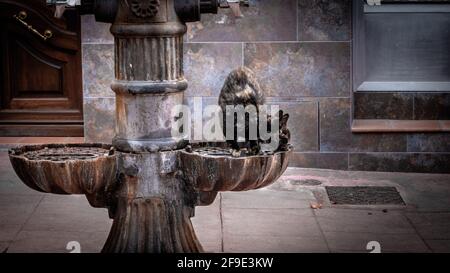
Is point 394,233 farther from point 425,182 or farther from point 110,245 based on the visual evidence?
point 110,245

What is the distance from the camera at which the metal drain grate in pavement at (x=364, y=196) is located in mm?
7633

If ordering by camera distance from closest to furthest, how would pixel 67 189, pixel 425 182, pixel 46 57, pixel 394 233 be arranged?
pixel 67 189
pixel 394 233
pixel 425 182
pixel 46 57

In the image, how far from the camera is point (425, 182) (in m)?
8.41

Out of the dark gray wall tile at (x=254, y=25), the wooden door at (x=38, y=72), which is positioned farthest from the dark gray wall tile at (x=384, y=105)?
the wooden door at (x=38, y=72)

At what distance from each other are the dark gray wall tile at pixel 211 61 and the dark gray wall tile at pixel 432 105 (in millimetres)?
1755

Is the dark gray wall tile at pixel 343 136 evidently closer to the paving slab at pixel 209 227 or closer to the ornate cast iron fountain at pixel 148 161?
the paving slab at pixel 209 227

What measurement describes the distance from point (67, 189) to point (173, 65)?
2.86 ft

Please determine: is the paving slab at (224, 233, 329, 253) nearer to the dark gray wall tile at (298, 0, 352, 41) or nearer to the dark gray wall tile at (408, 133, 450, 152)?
the dark gray wall tile at (408, 133, 450, 152)

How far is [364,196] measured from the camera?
7.84 m

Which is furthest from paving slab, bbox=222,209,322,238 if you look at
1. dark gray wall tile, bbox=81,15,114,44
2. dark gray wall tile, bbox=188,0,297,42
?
dark gray wall tile, bbox=81,15,114,44

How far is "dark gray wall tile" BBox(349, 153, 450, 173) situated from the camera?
877 cm

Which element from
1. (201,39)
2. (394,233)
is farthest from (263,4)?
(394,233)

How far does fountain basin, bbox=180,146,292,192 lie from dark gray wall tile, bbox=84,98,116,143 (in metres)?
3.73

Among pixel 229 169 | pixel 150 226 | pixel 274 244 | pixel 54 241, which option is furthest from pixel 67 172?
pixel 274 244
